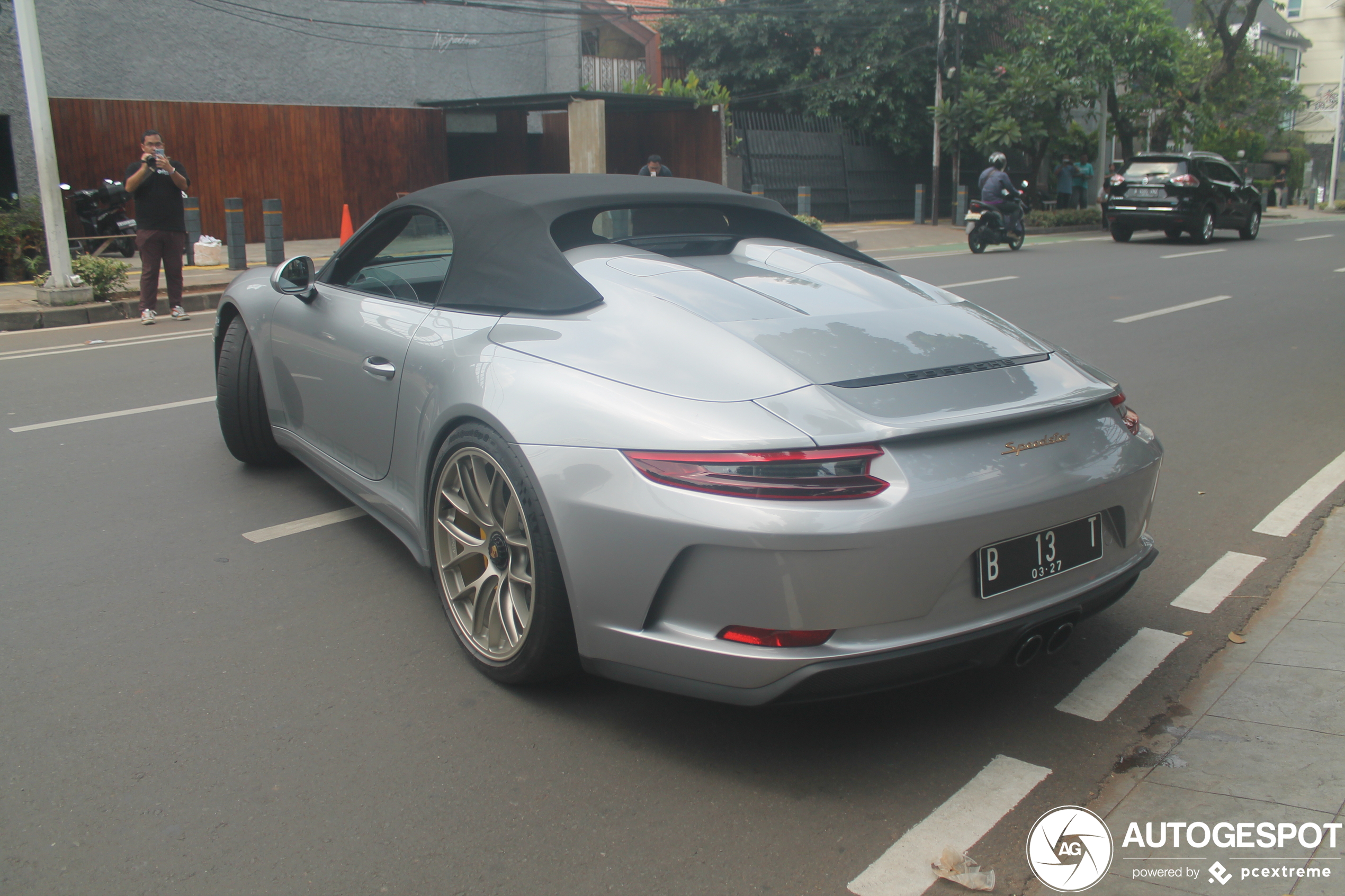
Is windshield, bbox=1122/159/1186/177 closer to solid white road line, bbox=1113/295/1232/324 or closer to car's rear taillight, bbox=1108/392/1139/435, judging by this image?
solid white road line, bbox=1113/295/1232/324

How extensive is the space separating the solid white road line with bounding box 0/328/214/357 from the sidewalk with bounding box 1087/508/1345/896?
858cm

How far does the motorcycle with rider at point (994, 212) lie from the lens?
61.8 ft

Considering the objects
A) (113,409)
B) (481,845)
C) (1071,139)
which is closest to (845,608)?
(481,845)

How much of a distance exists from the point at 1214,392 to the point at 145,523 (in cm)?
626

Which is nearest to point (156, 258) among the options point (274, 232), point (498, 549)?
point (274, 232)

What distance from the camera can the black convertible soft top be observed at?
3.29 meters

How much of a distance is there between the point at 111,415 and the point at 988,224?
15552 mm

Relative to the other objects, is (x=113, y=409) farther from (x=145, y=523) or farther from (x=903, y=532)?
(x=903, y=532)

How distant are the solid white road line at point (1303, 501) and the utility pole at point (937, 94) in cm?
2090

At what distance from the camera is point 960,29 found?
26281 millimetres

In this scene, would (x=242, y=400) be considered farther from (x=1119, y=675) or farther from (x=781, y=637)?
(x=1119, y=675)

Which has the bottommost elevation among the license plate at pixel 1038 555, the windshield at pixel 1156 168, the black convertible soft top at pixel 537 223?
the license plate at pixel 1038 555

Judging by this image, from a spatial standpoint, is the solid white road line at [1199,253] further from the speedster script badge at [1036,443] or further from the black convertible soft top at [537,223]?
the speedster script badge at [1036,443]

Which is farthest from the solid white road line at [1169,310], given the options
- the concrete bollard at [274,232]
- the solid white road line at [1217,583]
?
the concrete bollard at [274,232]
